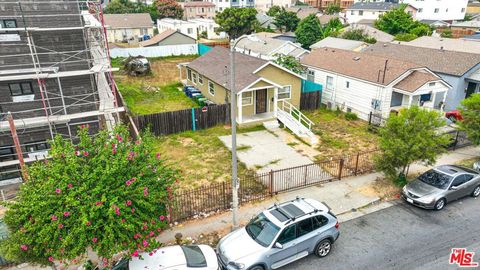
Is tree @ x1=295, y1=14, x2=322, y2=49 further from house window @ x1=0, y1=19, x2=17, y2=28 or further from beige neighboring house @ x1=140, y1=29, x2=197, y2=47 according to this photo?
house window @ x1=0, y1=19, x2=17, y2=28

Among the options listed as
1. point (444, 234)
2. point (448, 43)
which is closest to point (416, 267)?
point (444, 234)

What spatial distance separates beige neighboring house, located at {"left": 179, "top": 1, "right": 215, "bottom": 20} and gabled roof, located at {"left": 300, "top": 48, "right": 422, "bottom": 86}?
67.9 meters

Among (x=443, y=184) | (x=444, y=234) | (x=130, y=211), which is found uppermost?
(x=130, y=211)

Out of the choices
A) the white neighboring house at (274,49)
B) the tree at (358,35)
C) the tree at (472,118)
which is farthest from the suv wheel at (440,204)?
the tree at (358,35)

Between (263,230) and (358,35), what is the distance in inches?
1635

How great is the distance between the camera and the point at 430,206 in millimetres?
13109

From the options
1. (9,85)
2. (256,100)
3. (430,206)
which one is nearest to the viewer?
(430,206)

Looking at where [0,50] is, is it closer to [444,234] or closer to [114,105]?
[114,105]

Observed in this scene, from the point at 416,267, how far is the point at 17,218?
11.6m

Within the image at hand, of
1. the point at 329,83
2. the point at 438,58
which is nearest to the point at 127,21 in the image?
the point at 329,83

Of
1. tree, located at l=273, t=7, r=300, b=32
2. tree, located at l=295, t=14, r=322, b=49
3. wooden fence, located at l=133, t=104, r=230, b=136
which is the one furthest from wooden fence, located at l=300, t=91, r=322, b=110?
tree, located at l=273, t=7, r=300, b=32

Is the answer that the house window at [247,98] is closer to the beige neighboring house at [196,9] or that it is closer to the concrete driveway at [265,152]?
the concrete driveway at [265,152]

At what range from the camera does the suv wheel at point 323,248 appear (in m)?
10.6

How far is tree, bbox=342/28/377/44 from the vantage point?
44.2 meters
